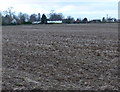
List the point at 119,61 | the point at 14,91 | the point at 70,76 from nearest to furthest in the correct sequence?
1. the point at 14,91
2. the point at 70,76
3. the point at 119,61

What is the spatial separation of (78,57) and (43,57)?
1.52 m

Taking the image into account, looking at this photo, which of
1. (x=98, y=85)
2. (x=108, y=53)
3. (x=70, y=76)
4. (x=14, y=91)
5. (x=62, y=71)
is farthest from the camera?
(x=108, y=53)

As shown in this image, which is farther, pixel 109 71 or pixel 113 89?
pixel 109 71

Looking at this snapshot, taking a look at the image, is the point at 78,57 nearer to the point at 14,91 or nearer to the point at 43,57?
the point at 43,57

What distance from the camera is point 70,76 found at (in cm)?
919

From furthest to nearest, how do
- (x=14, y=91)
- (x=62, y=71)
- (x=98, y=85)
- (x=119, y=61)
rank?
1. (x=119, y=61)
2. (x=62, y=71)
3. (x=98, y=85)
4. (x=14, y=91)

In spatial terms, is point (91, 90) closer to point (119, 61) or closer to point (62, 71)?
point (62, 71)

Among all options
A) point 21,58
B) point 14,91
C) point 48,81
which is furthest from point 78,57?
point 14,91

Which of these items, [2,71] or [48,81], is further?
[2,71]

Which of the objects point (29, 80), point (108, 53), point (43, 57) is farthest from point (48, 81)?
point (108, 53)

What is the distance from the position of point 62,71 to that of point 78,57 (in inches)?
114

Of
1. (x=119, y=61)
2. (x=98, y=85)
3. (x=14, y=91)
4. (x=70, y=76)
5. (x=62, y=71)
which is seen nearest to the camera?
(x=14, y=91)

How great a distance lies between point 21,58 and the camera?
39.9 feet

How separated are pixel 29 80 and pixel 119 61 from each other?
185 inches
